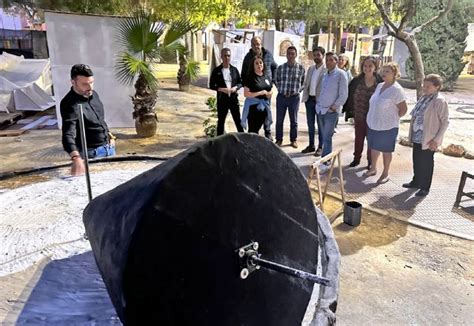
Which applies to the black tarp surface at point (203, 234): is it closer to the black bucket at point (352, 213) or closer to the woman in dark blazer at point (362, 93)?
the black bucket at point (352, 213)

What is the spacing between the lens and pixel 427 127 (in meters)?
4.91

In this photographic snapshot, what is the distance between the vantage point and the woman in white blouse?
5219mm

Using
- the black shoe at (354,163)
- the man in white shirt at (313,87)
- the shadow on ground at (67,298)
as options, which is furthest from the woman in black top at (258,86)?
the shadow on ground at (67,298)

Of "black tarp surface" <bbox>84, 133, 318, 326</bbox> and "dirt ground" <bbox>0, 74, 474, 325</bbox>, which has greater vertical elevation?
"black tarp surface" <bbox>84, 133, 318, 326</bbox>

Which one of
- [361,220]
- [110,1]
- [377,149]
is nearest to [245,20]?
[110,1]

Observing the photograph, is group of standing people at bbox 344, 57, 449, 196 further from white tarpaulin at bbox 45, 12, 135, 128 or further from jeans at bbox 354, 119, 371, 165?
white tarpaulin at bbox 45, 12, 135, 128

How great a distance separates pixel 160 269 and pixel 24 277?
1620mm

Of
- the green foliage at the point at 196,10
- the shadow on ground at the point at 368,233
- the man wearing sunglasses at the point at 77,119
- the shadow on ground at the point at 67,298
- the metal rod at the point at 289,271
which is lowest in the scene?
the shadow on ground at the point at 368,233

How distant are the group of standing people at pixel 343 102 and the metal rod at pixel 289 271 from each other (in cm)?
401

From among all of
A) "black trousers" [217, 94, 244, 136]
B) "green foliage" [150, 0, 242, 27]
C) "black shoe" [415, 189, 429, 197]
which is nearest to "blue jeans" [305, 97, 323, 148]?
"black trousers" [217, 94, 244, 136]

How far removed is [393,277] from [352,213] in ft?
3.18

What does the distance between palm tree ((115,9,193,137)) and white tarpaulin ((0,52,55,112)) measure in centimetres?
402

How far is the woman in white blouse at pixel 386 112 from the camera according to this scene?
5219 millimetres

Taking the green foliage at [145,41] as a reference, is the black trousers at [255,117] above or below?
below
